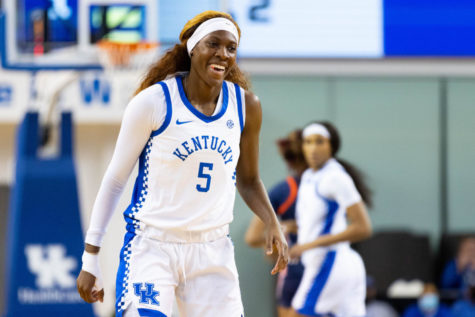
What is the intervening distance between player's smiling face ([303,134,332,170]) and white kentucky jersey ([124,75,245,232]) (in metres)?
2.66

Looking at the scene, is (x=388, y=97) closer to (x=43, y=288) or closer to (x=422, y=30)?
(x=422, y=30)

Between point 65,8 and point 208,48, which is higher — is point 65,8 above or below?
above

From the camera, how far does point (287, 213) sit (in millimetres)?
7035

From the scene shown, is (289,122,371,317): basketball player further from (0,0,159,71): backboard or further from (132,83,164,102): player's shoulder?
(132,83,164,102): player's shoulder

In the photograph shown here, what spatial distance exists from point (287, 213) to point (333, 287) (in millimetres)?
1099

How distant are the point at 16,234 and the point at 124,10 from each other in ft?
7.09

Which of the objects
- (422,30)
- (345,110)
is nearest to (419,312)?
(345,110)

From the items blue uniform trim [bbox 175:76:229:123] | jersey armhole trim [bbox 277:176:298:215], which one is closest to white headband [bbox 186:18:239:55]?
blue uniform trim [bbox 175:76:229:123]

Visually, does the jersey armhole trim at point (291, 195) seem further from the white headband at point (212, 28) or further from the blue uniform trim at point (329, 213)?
the white headband at point (212, 28)

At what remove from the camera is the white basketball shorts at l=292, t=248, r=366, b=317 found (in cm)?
604

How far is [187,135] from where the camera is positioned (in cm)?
369

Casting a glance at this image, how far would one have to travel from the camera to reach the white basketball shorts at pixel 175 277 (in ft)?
12.0

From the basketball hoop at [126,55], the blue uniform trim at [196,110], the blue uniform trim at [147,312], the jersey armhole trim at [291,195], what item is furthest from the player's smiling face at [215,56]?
the basketball hoop at [126,55]

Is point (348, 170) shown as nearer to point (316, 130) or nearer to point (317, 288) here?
point (316, 130)
